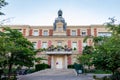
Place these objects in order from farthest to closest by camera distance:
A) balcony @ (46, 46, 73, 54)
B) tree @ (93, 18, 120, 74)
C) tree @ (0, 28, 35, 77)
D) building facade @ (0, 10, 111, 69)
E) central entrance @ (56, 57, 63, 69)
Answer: building facade @ (0, 10, 111, 69), central entrance @ (56, 57, 63, 69), balcony @ (46, 46, 73, 54), tree @ (0, 28, 35, 77), tree @ (93, 18, 120, 74)

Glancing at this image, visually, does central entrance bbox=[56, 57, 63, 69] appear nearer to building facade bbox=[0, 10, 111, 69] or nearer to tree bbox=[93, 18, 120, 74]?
building facade bbox=[0, 10, 111, 69]

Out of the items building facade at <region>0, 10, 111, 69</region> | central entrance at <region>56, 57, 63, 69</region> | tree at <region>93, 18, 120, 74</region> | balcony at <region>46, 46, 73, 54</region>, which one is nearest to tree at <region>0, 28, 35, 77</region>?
tree at <region>93, 18, 120, 74</region>

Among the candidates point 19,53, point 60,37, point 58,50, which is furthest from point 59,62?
point 19,53

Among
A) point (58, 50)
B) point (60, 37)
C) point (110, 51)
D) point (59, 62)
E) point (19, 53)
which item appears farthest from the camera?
point (60, 37)

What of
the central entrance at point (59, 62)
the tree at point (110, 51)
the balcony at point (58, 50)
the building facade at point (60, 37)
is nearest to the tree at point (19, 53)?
the tree at point (110, 51)

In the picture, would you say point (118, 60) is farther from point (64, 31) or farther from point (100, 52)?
point (64, 31)

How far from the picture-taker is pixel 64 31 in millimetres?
41750

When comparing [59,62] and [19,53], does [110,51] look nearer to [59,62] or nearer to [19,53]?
[19,53]

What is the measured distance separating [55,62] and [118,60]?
2492 centimetres

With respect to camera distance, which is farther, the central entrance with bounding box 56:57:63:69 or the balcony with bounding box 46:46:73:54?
the central entrance with bounding box 56:57:63:69

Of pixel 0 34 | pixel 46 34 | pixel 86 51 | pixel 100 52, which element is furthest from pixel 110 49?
pixel 46 34

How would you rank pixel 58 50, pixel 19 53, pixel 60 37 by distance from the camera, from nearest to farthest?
pixel 19 53 < pixel 58 50 < pixel 60 37

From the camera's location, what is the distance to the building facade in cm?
3962

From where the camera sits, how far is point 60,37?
41125 mm
